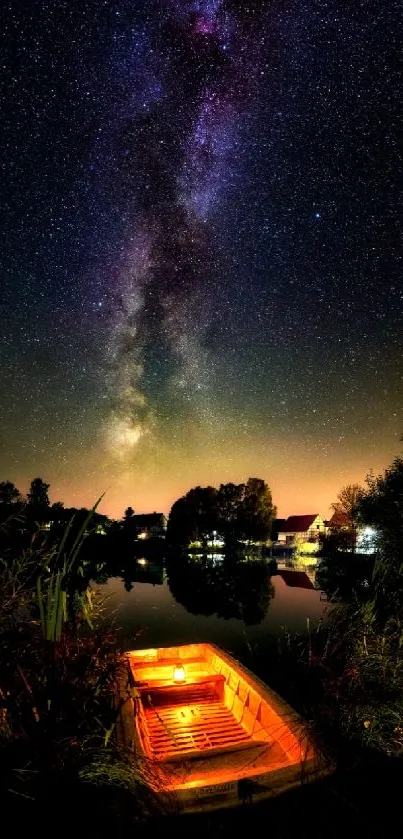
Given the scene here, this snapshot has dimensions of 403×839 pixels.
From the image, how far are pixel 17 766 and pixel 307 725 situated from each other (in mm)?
3636

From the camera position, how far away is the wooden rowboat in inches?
194

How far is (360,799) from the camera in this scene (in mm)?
5566

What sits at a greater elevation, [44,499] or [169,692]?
[44,499]

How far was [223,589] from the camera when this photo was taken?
33844 millimetres

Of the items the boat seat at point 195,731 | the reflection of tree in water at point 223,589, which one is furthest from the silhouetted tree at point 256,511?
the boat seat at point 195,731

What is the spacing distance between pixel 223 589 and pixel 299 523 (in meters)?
62.5

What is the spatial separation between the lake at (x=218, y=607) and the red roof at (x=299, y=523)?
147ft

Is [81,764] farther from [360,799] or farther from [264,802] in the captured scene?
[360,799]

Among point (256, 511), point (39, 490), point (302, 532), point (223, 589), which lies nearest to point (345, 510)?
point (256, 511)

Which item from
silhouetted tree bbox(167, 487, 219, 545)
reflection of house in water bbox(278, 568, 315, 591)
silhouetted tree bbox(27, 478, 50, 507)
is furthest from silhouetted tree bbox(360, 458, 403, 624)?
silhouetted tree bbox(27, 478, 50, 507)

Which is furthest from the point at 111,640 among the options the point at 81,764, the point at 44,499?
the point at 44,499

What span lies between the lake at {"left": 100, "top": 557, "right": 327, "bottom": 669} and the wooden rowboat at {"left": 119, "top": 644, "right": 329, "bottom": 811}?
146cm

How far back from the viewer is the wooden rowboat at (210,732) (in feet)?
16.2

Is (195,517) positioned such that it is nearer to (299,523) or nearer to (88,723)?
(299,523)
